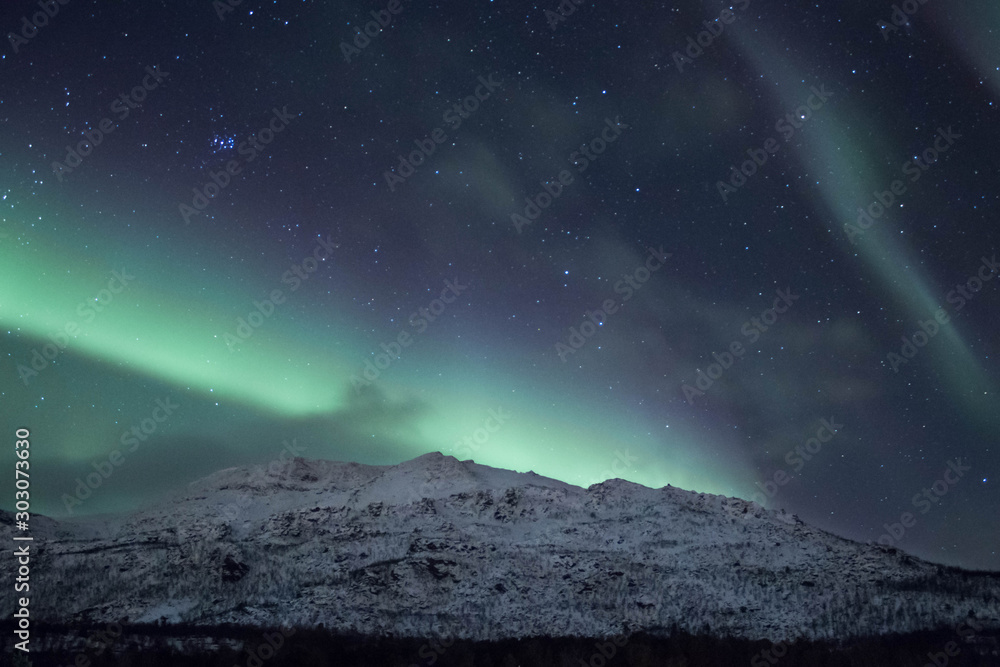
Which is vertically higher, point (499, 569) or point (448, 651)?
point (499, 569)

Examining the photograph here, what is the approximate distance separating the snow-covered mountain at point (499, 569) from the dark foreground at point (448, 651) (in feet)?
30.3

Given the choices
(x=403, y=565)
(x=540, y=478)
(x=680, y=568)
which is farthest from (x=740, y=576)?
(x=540, y=478)

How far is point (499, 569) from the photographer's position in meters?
104

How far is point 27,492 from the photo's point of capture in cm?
3061

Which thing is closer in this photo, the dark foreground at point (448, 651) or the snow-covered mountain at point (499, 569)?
the dark foreground at point (448, 651)

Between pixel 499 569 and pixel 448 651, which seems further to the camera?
pixel 499 569

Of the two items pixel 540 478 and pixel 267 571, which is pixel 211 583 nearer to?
pixel 267 571

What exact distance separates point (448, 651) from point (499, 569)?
163ft

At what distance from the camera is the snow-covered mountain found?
86.2m

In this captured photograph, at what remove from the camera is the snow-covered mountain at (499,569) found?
8625 centimetres

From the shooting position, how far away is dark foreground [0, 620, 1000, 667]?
1811 inches

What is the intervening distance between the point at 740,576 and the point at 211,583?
77.9 m

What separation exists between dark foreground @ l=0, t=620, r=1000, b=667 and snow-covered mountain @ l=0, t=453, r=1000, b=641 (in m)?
9.23

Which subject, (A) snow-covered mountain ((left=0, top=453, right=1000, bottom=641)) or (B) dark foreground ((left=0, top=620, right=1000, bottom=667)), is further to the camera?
(A) snow-covered mountain ((left=0, top=453, right=1000, bottom=641))
